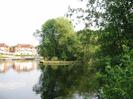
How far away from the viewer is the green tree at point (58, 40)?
83.8 meters

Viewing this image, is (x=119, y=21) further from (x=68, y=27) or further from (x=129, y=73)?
(x=68, y=27)

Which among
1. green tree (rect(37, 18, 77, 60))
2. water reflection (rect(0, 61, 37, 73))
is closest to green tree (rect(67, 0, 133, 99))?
water reflection (rect(0, 61, 37, 73))

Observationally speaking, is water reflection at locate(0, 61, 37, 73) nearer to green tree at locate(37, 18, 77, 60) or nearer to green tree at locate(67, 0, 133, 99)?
green tree at locate(37, 18, 77, 60)

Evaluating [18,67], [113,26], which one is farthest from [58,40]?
[113,26]

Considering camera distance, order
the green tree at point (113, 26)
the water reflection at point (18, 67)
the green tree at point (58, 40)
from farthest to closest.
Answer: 1. the green tree at point (58, 40)
2. the water reflection at point (18, 67)
3. the green tree at point (113, 26)

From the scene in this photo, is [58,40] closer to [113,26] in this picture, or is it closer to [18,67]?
[18,67]

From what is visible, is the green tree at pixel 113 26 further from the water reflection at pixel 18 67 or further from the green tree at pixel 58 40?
the green tree at pixel 58 40

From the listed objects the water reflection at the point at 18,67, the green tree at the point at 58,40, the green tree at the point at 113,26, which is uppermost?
the green tree at the point at 58,40

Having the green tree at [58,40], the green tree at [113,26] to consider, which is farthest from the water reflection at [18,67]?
the green tree at [113,26]

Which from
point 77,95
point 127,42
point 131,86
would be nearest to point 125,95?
point 131,86

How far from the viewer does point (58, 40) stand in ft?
282

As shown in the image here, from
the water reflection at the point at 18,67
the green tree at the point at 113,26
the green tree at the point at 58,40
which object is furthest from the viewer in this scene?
the green tree at the point at 58,40

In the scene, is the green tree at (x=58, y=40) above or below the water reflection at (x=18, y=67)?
above

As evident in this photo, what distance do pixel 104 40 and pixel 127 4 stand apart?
68.9 inches
